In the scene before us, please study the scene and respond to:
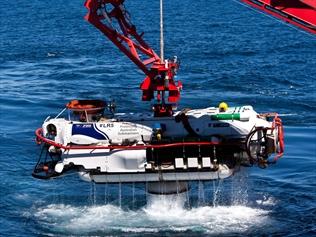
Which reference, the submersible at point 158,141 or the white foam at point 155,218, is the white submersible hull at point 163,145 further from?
the white foam at point 155,218

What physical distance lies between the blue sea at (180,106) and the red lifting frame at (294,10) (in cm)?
963

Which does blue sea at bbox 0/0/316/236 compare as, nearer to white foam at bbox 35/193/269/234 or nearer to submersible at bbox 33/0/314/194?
white foam at bbox 35/193/269/234

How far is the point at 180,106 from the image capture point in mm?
57500

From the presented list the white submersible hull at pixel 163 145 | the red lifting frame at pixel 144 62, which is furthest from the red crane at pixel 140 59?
the white submersible hull at pixel 163 145

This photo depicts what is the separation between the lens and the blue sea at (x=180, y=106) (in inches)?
1467

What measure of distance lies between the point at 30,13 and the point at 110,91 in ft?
207

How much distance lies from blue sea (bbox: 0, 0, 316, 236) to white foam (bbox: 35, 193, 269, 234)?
0.16 feet

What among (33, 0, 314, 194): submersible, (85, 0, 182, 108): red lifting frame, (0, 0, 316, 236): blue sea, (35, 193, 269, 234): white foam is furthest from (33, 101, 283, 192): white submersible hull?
(0, 0, 316, 236): blue sea

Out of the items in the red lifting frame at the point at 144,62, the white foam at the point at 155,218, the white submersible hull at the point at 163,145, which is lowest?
the white foam at the point at 155,218

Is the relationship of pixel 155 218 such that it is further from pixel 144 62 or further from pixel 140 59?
pixel 140 59

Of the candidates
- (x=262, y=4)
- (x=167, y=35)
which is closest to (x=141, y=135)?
(x=262, y=4)

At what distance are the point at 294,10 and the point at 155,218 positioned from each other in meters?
12.5

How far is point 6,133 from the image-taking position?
51906mm

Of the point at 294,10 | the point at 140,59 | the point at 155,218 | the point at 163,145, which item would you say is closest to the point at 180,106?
the point at 155,218
